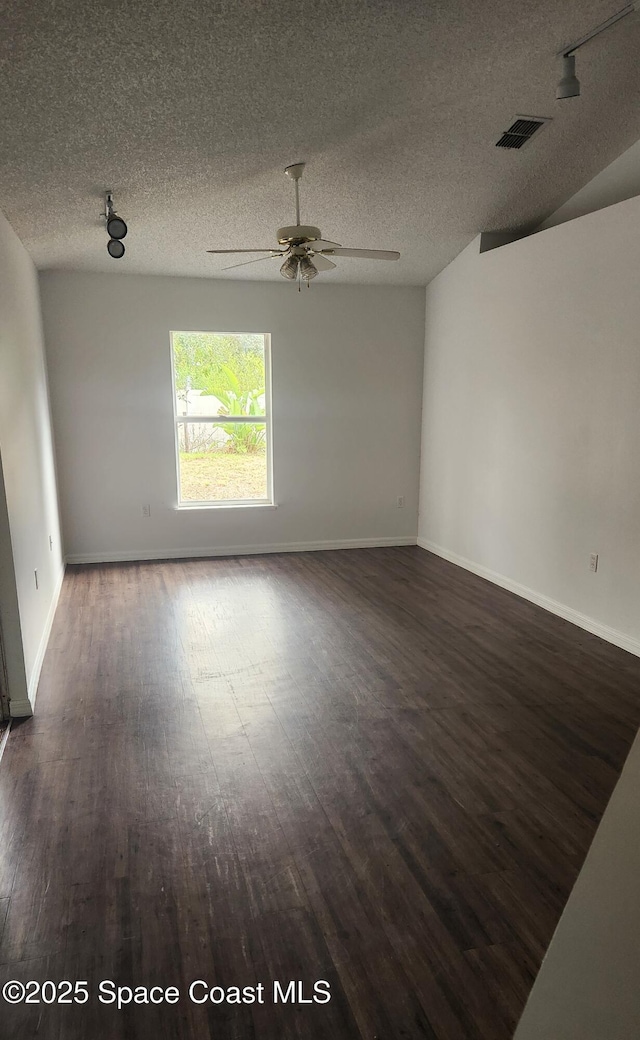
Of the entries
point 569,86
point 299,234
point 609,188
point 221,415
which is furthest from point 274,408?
point 569,86

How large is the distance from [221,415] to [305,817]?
441 centimetres

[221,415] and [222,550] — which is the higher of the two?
[221,415]

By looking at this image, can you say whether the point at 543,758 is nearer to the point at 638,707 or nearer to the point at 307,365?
the point at 638,707

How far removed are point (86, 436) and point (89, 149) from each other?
277cm

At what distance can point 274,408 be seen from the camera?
6031mm

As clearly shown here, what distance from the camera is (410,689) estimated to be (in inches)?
127

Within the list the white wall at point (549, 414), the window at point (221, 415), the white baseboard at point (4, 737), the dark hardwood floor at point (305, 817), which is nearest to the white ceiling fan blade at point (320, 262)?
the white wall at point (549, 414)

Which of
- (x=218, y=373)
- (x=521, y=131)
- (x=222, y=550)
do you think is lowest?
(x=222, y=550)

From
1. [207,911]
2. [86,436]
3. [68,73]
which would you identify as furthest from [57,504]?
[207,911]

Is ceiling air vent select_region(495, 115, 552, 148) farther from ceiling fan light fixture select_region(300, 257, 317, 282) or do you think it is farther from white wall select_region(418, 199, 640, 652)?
ceiling fan light fixture select_region(300, 257, 317, 282)

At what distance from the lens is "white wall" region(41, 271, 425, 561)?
5.54 metres

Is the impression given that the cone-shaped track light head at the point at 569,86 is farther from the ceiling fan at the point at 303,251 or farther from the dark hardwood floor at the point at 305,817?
the dark hardwood floor at the point at 305,817

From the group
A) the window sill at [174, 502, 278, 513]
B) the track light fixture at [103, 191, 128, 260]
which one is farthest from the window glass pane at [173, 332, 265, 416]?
the track light fixture at [103, 191, 128, 260]

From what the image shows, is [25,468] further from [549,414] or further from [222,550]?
[549,414]
